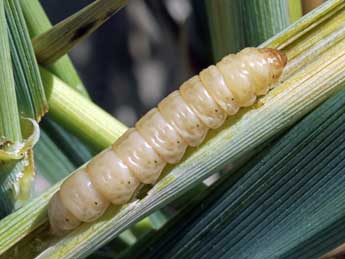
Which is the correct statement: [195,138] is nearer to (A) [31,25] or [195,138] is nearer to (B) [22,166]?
(B) [22,166]

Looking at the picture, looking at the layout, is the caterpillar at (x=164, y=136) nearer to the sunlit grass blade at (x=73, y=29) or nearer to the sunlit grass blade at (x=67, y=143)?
the sunlit grass blade at (x=73, y=29)

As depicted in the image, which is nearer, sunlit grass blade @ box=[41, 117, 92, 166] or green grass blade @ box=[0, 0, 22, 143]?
green grass blade @ box=[0, 0, 22, 143]

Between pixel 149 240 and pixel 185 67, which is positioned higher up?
pixel 149 240

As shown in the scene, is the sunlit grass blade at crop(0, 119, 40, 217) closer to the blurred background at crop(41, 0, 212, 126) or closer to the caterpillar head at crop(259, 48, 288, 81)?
the caterpillar head at crop(259, 48, 288, 81)

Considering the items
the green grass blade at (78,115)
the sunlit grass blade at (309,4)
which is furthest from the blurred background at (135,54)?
the green grass blade at (78,115)

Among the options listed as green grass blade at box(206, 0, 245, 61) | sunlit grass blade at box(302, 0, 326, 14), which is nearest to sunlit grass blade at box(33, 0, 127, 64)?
green grass blade at box(206, 0, 245, 61)

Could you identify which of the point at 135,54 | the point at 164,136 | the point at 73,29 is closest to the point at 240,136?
the point at 164,136

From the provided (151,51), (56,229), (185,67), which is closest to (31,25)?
(56,229)
